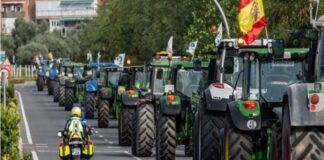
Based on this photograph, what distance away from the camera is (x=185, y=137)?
2677 centimetres

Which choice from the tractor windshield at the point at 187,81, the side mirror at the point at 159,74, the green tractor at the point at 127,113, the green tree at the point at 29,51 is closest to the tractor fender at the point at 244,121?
the tractor windshield at the point at 187,81

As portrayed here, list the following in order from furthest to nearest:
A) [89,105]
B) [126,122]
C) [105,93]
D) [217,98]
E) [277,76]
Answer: [89,105] < [105,93] < [126,122] < [217,98] < [277,76]

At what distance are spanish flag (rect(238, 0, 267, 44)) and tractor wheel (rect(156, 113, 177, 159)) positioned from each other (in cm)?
228

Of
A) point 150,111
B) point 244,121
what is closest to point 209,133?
point 244,121

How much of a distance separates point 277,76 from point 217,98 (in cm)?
192

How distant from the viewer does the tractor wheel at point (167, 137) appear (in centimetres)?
2614

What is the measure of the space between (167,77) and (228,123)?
13534mm

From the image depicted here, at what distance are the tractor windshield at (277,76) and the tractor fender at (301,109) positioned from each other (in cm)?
415

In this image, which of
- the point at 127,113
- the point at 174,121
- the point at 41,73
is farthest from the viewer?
the point at 41,73

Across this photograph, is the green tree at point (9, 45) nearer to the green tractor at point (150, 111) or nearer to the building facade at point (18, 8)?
the building facade at point (18, 8)

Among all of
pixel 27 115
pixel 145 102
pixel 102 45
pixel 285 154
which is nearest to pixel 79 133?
pixel 145 102

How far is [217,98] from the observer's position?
1978cm

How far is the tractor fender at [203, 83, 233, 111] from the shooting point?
19.7m

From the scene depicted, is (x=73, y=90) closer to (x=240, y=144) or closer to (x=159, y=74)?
(x=159, y=74)
